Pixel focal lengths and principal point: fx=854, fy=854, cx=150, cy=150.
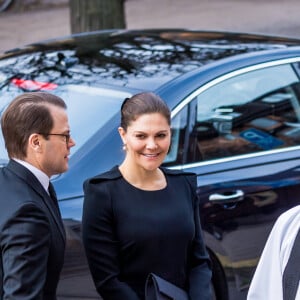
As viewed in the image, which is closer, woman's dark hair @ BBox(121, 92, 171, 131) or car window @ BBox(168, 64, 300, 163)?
woman's dark hair @ BBox(121, 92, 171, 131)

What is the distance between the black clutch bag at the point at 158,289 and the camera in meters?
2.84

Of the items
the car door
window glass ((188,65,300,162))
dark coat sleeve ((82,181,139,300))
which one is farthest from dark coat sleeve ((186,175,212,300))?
window glass ((188,65,300,162))

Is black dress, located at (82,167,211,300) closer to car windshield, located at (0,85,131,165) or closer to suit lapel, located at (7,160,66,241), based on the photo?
suit lapel, located at (7,160,66,241)

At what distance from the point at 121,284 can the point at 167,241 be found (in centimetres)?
22

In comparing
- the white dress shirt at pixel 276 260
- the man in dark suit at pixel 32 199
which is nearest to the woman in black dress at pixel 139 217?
the man in dark suit at pixel 32 199

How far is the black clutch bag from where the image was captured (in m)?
2.84

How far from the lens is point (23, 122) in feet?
8.60

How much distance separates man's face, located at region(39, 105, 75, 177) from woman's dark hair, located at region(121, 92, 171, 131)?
1.12 feet

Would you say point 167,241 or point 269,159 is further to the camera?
point 269,159

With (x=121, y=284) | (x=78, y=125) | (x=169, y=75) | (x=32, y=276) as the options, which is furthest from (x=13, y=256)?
(x=169, y=75)

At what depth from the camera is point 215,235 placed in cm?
415

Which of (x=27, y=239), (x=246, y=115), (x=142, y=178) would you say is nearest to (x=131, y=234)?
(x=142, y=178)

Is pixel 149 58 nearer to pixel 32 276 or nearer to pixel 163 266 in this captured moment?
pixel 163 266

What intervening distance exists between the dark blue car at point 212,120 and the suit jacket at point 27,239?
3.59ft
